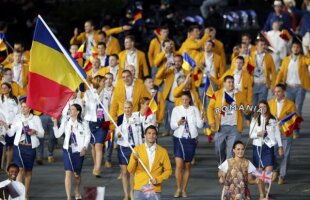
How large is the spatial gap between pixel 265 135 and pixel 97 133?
320cm

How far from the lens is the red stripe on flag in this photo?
874 inches

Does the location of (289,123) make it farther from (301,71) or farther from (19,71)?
(19,71)

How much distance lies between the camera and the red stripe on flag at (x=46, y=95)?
22203 millimetres

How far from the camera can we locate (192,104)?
25547mm

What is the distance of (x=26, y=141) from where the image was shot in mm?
25109

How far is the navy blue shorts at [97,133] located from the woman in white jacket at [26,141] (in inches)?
69.6

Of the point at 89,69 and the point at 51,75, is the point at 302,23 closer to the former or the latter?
the point at 89,69

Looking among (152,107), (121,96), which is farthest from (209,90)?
(152,107)

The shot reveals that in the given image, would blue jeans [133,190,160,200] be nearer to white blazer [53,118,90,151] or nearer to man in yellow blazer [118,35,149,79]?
white blazer [53,118,90,151]

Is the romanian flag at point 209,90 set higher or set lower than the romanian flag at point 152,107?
higher

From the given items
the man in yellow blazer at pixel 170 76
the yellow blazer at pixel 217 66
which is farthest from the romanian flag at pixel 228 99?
the yellow blazer at pixel 217 66

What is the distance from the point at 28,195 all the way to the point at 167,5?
1408cm

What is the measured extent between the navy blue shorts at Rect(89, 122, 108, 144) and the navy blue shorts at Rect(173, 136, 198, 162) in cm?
180

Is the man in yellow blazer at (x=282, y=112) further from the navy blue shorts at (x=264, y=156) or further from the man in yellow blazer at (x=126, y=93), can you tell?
the man in yellow blazer at (x=126, y=93)
